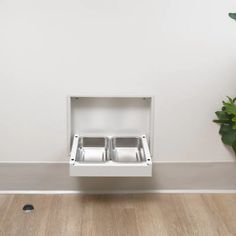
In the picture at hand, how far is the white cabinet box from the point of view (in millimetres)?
2484

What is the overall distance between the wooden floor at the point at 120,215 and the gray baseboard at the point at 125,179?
0.19 feet

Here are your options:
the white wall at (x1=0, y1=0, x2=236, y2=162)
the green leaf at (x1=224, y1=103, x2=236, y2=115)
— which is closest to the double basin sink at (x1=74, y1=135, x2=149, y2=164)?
the white wall at (x1=0, y1=0, x2=236, y2=162)

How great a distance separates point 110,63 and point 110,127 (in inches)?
15.8

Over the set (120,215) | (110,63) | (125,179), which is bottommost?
(120,215)

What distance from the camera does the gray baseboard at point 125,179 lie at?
257 centimetres

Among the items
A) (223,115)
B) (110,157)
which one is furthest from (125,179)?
(223,115)

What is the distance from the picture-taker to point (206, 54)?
7.87 feet

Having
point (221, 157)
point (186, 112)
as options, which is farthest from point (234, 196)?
point (186, 112)

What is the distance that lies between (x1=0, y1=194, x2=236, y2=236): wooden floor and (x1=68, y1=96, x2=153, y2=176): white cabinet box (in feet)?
0.93

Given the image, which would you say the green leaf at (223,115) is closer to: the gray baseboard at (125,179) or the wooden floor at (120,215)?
the gray baseboard at (125,179)

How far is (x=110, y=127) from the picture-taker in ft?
8.35

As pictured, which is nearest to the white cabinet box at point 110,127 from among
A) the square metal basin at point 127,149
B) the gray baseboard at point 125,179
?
the square metal basin at point 127,149

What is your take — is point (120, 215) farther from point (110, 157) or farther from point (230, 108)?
point (230, 108)

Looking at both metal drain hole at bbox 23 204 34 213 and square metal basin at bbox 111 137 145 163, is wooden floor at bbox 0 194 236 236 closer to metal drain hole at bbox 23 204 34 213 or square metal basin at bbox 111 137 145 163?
metal drain hole at bbox 23 204 34 213
